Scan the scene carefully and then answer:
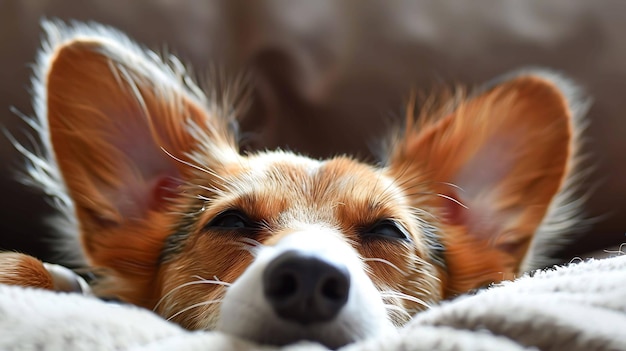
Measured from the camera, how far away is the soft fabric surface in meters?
0.48

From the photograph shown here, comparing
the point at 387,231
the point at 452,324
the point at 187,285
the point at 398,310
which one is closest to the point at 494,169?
the point at 387,231

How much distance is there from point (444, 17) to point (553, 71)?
0.25 meters

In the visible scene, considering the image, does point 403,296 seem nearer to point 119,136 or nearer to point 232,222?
point 232,222

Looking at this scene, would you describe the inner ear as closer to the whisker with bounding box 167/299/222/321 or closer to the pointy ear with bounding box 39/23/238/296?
the pointy ear with bounding box 39/23/238/296

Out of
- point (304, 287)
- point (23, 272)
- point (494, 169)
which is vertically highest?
point (494, 169)

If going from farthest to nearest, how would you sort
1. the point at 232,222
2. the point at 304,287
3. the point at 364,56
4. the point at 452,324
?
the point at 364,56
the point at 232,222
the point at 304,287
the point at 452,324

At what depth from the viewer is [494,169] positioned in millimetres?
1203

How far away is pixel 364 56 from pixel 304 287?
0.83 meters

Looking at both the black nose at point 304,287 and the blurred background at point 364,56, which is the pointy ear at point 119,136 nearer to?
the blurred background at point 364,56

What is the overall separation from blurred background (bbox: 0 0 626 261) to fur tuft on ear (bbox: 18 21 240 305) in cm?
17

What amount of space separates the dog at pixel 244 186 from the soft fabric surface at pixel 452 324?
31 centimetres

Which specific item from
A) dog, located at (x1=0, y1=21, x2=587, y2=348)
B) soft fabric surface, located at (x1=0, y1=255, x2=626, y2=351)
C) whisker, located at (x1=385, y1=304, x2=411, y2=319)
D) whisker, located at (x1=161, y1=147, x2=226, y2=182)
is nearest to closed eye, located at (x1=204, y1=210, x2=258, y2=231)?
dog, located at (x1=0, y1=21, x2=587, y2=348)

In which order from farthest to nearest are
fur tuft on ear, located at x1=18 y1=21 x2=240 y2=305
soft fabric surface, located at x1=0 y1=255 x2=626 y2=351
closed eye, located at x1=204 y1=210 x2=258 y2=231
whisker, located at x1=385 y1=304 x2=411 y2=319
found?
1. fur tuft on ear, located at x1=18 y1=21 x2=240 y2=305
2. closed eye, located at x1=204 y1=210 x2=258 y2=231
3. whisker, located at x1=385 y1=304 x2=411 y2=319
4. soft fabric surface, located at x1=0 y1=255 x2=626 y2=351

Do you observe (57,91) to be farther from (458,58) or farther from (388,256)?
(458,58)
